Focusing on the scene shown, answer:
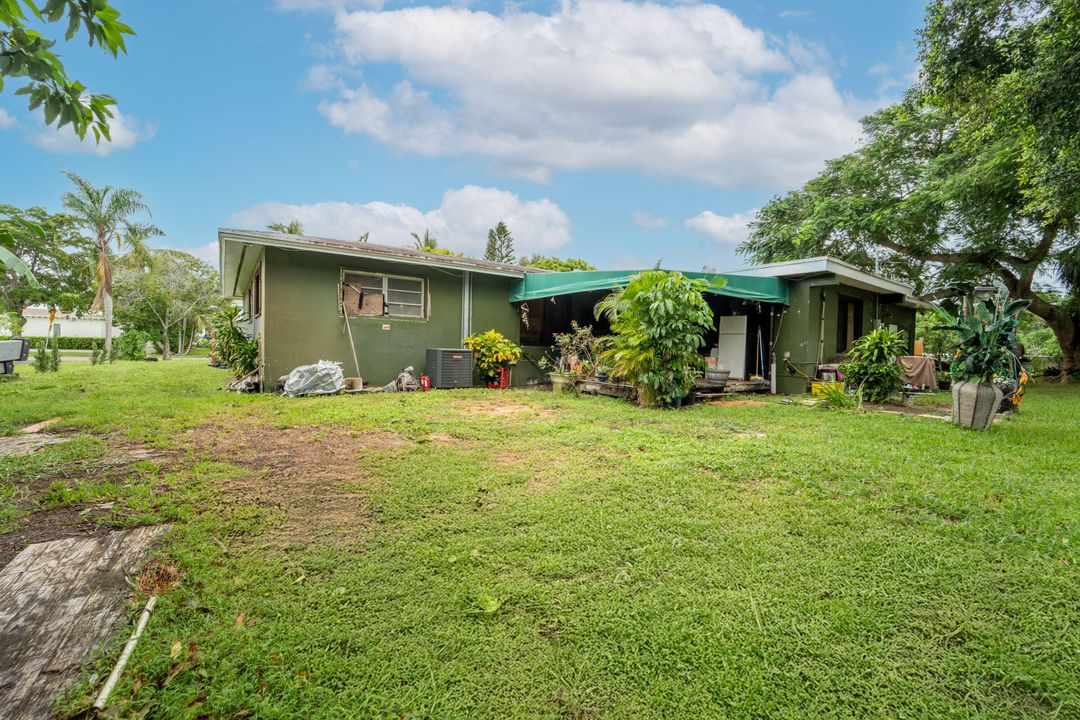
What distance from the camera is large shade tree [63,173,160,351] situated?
2020 cm

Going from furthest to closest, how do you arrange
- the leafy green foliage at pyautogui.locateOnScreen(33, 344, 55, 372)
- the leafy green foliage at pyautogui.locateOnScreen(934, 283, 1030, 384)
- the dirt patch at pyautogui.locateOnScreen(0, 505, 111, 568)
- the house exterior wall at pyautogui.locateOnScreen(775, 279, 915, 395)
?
the leafy green foliage at pyautogui.locateOnScreen(33, 344, 55, 372), the house exterior wall at pyautogui.locateOnScreen(775, 279, 915, 395), the leafy green foliage at pyautogui.locateOnScreen(934, 283, 1030, 384), the dirt patch at pyautogui.locateOnScreen(0, 505, 111, 568)

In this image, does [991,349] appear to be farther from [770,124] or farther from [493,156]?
[493,156]

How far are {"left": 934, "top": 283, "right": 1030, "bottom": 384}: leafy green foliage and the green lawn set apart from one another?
1.35m

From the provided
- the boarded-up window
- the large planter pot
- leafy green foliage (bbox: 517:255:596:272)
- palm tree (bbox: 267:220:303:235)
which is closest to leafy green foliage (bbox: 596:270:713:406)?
the large planter pot

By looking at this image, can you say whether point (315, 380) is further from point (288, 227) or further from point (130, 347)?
point (288, 227)

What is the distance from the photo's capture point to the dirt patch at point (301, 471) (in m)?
2.70

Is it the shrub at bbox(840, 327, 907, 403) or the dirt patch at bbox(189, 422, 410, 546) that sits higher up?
the shrub at bbox(840, 327, 907, 403)

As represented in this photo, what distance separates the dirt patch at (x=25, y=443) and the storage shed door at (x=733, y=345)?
10993 millimetres

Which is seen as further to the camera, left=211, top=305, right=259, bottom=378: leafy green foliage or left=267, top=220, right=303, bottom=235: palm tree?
left=267, top=220, right=303, bottom=235: palm tree

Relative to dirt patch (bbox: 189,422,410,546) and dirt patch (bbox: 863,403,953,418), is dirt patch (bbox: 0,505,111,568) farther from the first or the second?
dirt patch (bbox: 863,403,953,418)

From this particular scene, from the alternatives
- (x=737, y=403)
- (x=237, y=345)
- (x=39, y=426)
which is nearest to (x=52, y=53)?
(x=39, y=426)

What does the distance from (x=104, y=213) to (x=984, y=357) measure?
2971cm

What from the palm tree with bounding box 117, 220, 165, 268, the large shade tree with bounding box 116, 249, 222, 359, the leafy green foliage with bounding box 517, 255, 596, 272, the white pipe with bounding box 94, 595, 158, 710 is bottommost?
the white pipe with bounding box 94, 595, 158, 710

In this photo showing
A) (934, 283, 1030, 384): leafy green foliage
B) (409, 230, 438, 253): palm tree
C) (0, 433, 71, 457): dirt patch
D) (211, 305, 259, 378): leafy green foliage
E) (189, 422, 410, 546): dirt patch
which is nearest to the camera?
(189, 422, 410, 546): dirt patch
